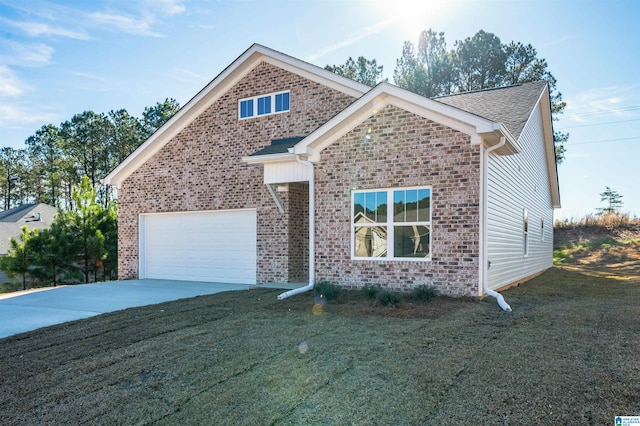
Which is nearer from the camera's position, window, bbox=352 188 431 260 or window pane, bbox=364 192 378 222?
window, bbox=352 188 431 260

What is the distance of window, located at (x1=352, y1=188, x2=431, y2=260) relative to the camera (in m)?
8.95

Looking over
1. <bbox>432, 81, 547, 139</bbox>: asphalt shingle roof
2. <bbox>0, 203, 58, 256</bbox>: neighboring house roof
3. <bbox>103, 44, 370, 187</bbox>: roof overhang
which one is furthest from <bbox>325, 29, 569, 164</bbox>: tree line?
<bbox>0, 203, 58, 256</bbox>: neighboring house roof

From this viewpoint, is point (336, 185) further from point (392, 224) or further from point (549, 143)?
point (549, 143)

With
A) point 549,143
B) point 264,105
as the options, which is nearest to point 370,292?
point 264,105

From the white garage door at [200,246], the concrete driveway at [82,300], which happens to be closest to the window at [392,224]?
the concrete driveway at [82,300]

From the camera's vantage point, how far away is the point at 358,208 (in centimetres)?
964

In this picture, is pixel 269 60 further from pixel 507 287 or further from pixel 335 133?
pixel 507 287

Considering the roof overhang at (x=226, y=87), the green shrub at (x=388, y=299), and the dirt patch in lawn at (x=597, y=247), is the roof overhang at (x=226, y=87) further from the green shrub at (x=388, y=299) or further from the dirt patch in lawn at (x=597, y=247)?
the dirt patch in lawn at (x=597, y=247)

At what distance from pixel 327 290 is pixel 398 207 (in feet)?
7.41

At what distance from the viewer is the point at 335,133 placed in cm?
993

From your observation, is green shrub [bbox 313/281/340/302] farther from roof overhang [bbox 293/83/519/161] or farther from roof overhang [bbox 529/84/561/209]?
roof overhang [bbox 529/84/561/209]

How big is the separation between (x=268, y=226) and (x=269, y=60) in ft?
16.4

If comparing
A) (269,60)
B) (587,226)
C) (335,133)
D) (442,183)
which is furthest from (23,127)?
(587,226)

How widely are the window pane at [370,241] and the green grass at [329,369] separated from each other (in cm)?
241
